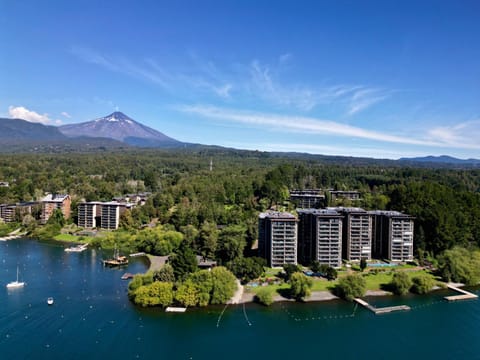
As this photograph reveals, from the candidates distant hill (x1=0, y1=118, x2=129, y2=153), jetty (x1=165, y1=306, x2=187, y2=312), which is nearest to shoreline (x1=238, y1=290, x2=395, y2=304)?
jetty (x1=165, y1=306, x2=187, y2=312)

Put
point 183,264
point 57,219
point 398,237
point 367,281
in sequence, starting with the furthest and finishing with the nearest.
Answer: point 57,219, point 398,237, point 367,281, point 183,264

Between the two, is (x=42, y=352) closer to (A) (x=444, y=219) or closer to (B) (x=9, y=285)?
(B) (x=9, y=285)

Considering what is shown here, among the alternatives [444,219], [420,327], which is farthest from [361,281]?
[444,219]

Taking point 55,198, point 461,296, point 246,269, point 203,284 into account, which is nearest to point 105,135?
point 55,198

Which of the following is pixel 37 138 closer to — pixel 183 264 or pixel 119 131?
pixel 119 131

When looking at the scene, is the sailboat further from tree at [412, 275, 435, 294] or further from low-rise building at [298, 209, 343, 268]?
tree at [412, 275, 435, 294]

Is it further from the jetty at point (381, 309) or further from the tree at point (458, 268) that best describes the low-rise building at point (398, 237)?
the jetty at point (381, 309)
